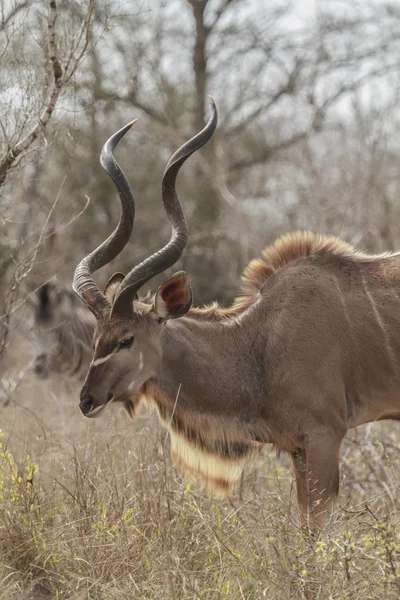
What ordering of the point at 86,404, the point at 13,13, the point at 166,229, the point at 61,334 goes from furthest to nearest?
the point at 166,229
the point at 61,334
the point at 13,13
the point at 86,404

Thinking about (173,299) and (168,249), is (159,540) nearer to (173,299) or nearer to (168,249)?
(173,299)

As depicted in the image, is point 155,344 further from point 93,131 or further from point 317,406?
point 93,131

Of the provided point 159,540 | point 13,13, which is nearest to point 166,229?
point 13,13

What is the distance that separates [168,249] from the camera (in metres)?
4.02

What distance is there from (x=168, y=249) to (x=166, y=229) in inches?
348

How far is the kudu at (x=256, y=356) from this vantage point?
13.2ft

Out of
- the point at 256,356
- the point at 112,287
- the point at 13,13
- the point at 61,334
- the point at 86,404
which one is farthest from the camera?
the point at 61,334

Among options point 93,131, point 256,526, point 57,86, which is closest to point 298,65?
point 93,131

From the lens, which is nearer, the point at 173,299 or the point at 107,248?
the point at 173,299

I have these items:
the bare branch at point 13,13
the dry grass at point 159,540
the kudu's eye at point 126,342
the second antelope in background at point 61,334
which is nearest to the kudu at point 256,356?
the kudu's eye at point 126,342

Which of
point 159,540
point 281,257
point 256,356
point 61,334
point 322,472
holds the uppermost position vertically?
point 281,257

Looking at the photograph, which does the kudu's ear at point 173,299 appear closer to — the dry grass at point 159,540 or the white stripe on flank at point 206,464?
the white stripe on flank at point 206,464

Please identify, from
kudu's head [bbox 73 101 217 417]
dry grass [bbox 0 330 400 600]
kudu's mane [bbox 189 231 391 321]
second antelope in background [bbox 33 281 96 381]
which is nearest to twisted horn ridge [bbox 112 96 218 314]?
kudu's head [bbox 73 101 217 417]

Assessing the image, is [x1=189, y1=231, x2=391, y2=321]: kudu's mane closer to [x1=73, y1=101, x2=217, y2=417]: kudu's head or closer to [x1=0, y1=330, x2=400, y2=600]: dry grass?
[x1=73, y1=101, x2=217, y2=417]: kudu's head
